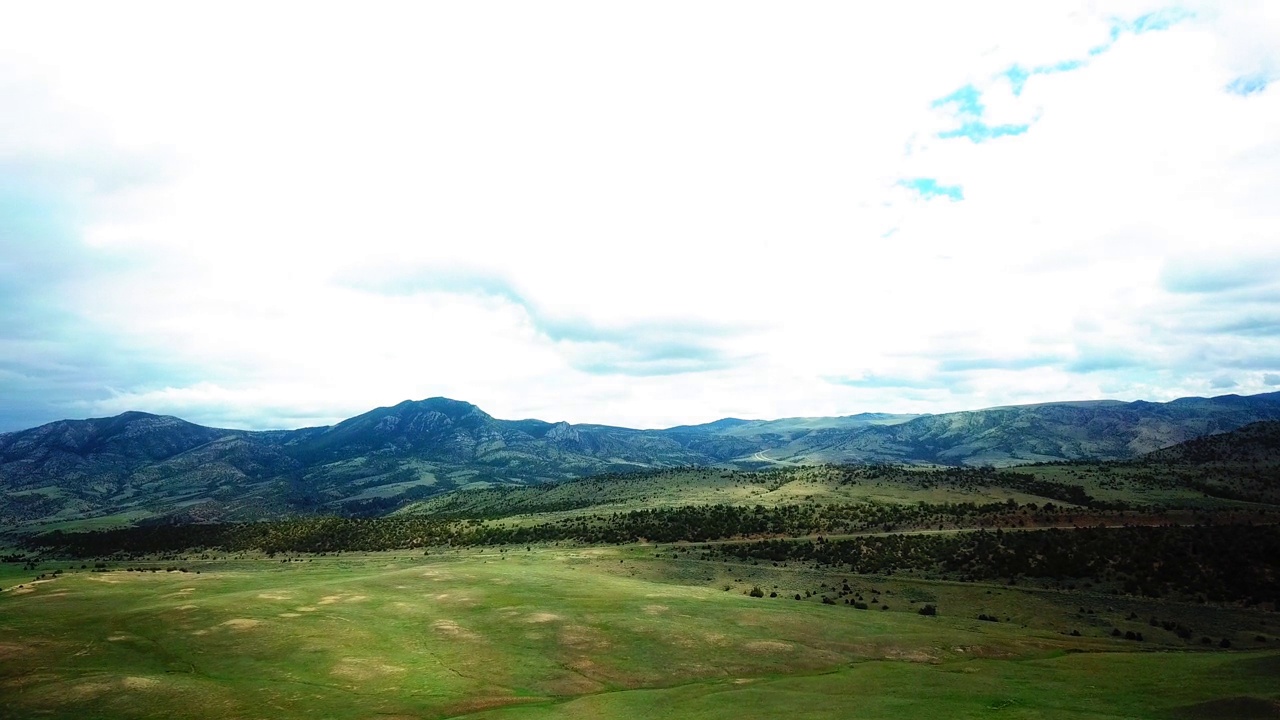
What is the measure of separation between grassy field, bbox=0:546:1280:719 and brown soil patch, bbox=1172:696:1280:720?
0.12 m

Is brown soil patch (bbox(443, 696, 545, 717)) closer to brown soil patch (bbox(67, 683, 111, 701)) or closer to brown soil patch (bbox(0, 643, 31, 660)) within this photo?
brown soil patch (bbox(67, 683, 111, 701))

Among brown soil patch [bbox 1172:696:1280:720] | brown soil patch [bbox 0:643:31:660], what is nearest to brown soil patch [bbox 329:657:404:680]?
brown soil patch [bbox 0:643:31:660]

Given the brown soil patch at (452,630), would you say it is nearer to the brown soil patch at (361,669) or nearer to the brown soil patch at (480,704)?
the brown soil patch at (361,669)

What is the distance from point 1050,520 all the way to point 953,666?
7573 cm

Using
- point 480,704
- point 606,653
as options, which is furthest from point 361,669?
point 606,653

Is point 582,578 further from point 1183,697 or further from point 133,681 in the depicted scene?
point 1183,697

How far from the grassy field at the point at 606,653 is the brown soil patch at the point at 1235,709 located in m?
0.12

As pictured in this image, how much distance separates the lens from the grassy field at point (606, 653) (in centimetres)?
3169

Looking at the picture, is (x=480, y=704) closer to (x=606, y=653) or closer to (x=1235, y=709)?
(x=606, y=653)

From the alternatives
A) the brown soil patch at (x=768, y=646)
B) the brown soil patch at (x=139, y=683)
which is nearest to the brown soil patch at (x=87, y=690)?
the brown soil patch at (x=139, y=683)

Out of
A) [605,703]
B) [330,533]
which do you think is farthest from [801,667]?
[330,533]

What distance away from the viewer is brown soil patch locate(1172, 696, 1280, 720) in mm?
23422

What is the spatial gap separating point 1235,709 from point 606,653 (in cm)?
3179

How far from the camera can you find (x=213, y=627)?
46.0 meters
